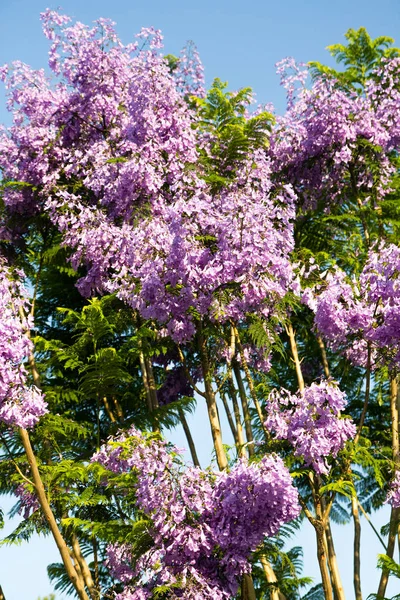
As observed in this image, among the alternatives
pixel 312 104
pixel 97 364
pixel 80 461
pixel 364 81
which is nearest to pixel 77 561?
pixel 80 461

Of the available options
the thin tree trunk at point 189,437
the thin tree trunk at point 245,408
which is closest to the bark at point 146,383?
the thin tree trunk at point 189,437

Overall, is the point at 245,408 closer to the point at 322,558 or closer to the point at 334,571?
the point at 334,571

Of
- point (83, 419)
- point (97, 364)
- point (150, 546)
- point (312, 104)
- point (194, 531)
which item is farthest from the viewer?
point (83, 419)

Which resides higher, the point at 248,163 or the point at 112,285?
the point at 248,163

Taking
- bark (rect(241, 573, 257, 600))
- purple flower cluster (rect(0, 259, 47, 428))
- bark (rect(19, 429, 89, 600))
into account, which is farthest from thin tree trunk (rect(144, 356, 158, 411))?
bark (rect(241, 573, 257, 600))

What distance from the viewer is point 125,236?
37.4 ft

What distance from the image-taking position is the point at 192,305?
973cm

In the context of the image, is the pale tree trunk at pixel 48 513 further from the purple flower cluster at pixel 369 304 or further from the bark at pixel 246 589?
the purple flower cluster at pixel 369 304

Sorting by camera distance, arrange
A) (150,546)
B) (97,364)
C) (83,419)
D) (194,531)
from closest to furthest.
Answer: (194,531) < (150,546) < (97,364) < (83,419)

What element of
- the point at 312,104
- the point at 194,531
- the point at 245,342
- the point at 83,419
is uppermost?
the point at 312,104

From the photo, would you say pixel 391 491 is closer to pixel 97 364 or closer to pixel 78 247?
pixel 97 364

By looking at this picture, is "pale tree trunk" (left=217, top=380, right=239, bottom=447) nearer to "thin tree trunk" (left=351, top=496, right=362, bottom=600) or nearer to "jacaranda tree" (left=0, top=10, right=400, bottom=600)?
"jacaranda tree" (left=0, top=10, right=400, bottom=600)

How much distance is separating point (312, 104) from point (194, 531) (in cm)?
811

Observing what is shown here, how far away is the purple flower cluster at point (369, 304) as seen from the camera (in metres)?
9.12
